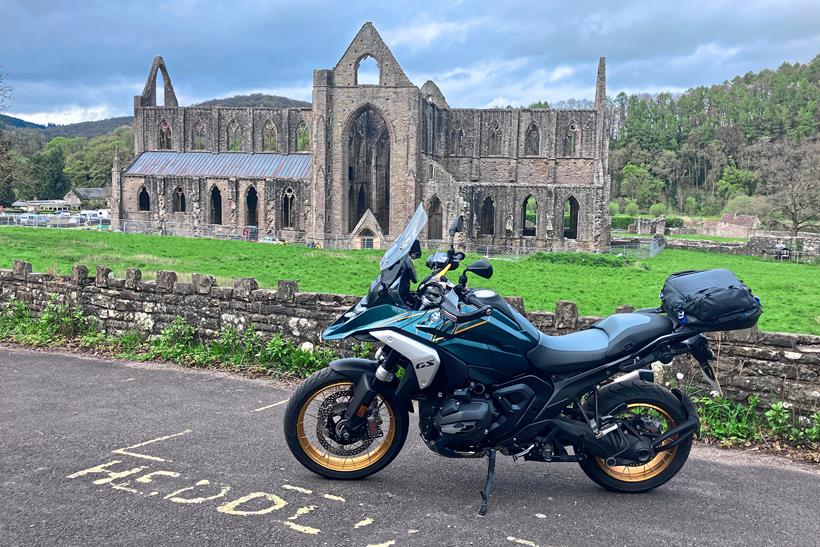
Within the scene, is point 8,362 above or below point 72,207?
below

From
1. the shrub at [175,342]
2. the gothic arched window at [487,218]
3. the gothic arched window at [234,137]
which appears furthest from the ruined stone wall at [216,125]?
the shrub at [175,342]

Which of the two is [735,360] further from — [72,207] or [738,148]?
[738,148]

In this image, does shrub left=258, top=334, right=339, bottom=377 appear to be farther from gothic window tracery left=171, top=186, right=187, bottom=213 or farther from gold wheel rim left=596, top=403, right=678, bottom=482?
gothic window tracery left=171, top=186, right=187, bottom=213

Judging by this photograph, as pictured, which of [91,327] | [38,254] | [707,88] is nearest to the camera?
[91,327]

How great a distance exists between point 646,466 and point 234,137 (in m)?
55.9

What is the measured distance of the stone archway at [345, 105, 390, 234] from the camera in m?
49.2

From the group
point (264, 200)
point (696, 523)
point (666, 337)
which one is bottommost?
point (696, 523)

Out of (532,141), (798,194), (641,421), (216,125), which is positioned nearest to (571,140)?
(532,141)

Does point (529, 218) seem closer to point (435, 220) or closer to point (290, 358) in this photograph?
point (435, 220)

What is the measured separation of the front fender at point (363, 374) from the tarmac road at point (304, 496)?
66cm

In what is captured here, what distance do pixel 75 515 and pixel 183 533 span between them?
78cm

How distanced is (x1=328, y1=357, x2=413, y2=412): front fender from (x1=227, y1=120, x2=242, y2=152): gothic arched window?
53.2 metres

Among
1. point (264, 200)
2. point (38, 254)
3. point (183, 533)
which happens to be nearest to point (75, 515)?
point (183, 533)

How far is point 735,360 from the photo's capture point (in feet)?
21.9
